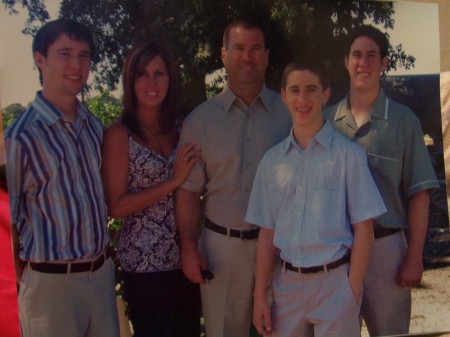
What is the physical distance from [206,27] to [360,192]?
3.72 ft

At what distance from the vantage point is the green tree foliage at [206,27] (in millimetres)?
2830

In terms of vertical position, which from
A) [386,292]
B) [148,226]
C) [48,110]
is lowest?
[386,292]

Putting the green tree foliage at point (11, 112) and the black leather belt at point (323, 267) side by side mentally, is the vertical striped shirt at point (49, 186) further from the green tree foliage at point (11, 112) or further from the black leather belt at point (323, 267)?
the black leather belt at point (323, 267)

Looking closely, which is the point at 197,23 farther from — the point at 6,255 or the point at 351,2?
the point at 6,255

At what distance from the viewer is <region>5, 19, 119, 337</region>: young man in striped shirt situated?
2615 mm

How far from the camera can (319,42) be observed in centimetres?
311

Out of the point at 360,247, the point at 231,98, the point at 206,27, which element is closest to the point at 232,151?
the point at 231,98

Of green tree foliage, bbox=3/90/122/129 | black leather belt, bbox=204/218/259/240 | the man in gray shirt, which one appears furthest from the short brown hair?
black leather belt, bbox=204/218/259/240

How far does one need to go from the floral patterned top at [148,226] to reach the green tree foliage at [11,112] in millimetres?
511

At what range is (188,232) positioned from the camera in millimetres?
2902

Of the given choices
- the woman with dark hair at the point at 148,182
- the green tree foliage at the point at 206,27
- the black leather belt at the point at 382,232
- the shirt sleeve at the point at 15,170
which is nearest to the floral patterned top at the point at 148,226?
the woman with dark hair at the point at 148,182

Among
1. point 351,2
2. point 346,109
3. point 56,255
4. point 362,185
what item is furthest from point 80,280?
point 351,2

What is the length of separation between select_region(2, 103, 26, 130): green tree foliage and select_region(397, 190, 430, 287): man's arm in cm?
201

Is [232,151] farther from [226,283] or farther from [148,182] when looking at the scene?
[226,283]
